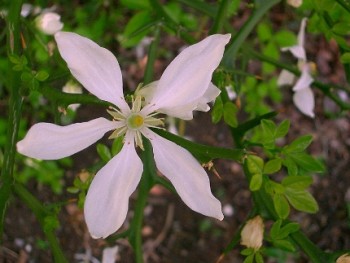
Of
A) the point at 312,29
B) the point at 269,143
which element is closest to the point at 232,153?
the point at 269,143

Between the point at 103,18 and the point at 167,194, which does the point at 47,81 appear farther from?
the point at 167,194

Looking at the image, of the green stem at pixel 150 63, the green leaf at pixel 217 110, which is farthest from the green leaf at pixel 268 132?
the green stem at pixel 150 63

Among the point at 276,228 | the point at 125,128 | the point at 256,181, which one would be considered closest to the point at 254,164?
the point at 256,181

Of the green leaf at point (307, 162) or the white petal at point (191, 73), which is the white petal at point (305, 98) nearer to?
the green leaf at point (307, 162)

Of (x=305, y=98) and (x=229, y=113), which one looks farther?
(x=305, y=98)

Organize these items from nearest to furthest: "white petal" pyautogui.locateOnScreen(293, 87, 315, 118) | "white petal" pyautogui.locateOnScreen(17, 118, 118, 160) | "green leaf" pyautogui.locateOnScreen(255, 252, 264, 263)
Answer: "white petal" pyautogui.locateOnScreen(17, 118, 118, 160), "green leaf" pyautogui.locateOnScreen(255, 252, 264, 263), "white petal" pyautogui.locateOnScreen(293, 87, 315, 118)

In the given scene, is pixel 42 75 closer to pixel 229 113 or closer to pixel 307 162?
pixel 229 113

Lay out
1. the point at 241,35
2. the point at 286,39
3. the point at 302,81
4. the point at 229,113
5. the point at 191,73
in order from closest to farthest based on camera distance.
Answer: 1. the point at 191,73
2. the point at 229,113
3. the point at 241,35
4. the point at 302,81
5. the point at 286,39

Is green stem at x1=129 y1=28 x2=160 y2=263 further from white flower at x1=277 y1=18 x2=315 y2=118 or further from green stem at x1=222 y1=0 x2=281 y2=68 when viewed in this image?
white flower at x1=277 y1=18 x2=315 y2=118

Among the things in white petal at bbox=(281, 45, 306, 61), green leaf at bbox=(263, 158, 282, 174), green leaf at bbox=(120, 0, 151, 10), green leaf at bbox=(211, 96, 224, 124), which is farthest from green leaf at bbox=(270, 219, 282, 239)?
green leaf at bbox=(120, 0, 151, 10)
